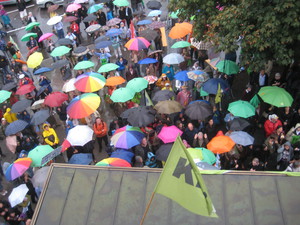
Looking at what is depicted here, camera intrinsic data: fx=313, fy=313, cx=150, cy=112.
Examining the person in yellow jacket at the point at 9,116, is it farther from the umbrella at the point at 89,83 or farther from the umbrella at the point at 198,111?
the umbrella at the point at 198,111

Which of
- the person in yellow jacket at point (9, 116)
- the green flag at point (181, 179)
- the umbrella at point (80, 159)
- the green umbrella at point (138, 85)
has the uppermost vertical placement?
the green flag at point (181, 179)

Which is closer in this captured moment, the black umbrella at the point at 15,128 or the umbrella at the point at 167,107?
the umbrella at the point at 167,107

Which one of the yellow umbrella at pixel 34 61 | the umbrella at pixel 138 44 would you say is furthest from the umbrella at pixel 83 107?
the yellow umbrella at pixel 34 61

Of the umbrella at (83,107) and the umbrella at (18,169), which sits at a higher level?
the umbrella at (83,107)

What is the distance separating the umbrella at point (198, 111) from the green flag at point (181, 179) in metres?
5.57

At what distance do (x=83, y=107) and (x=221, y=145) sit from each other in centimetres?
490

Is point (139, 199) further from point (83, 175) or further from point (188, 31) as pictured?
point (188, 31)

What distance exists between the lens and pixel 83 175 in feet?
20.6

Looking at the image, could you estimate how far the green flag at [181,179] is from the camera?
448 centimetres

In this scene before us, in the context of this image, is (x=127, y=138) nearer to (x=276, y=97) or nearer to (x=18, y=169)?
(x=18, y=169)

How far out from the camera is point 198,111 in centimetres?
1012

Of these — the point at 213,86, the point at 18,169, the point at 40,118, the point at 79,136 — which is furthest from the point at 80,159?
the point at 213,86

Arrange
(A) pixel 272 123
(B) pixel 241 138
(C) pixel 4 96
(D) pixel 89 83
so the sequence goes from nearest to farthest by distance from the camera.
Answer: (B) pixel 241 138
(A) pixel 272 123
(D) pixel 89 83
(C) pixel 4 96

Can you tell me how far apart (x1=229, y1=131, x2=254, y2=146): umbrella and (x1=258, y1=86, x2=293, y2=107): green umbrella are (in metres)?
1.47
